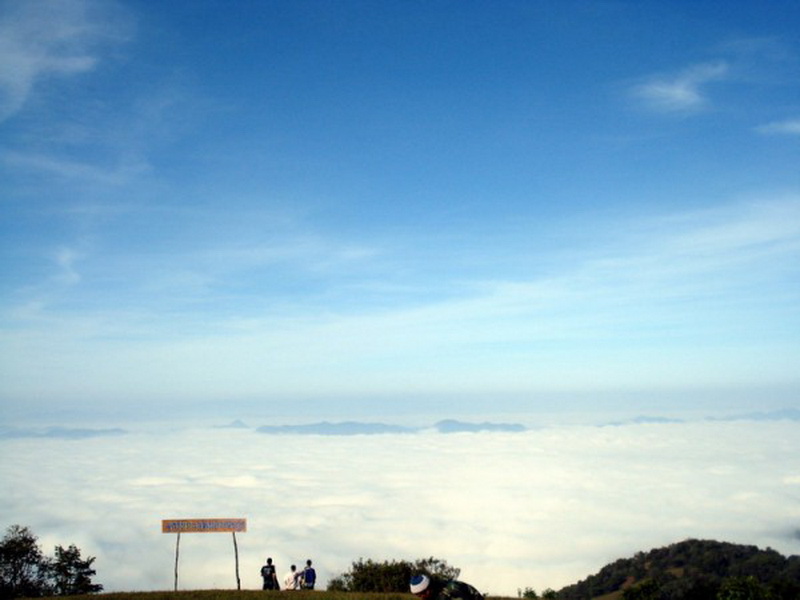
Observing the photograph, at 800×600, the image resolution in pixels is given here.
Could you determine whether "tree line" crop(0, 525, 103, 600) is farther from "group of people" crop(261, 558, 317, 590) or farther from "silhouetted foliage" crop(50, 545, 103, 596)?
"group of people" crop(261, 558, 317, 590)

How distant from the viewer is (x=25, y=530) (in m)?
65.9

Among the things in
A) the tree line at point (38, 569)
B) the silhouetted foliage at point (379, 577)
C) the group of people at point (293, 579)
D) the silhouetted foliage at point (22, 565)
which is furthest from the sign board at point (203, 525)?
the silhouetted foliage at point (22, 565)

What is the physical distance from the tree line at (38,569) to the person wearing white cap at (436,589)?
193 feet

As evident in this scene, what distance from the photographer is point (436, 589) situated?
526 inches

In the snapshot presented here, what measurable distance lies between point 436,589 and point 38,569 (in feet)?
211

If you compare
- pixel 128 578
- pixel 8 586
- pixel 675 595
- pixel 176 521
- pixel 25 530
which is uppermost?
pixel 176 521

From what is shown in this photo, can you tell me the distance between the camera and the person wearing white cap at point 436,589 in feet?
43.2

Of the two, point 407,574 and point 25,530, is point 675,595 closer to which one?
point 407,574

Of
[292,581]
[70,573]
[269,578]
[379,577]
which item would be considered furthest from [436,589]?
[70,573]

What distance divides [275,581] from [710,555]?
474 feet

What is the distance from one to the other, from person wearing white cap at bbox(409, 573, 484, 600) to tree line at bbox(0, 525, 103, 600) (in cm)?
5890

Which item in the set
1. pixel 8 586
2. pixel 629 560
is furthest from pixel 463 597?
pixel 629 560

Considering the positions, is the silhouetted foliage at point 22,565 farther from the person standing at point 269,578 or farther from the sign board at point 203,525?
the person standing at point 269,578

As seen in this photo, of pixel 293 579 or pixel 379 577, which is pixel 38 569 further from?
pixel 293 579
